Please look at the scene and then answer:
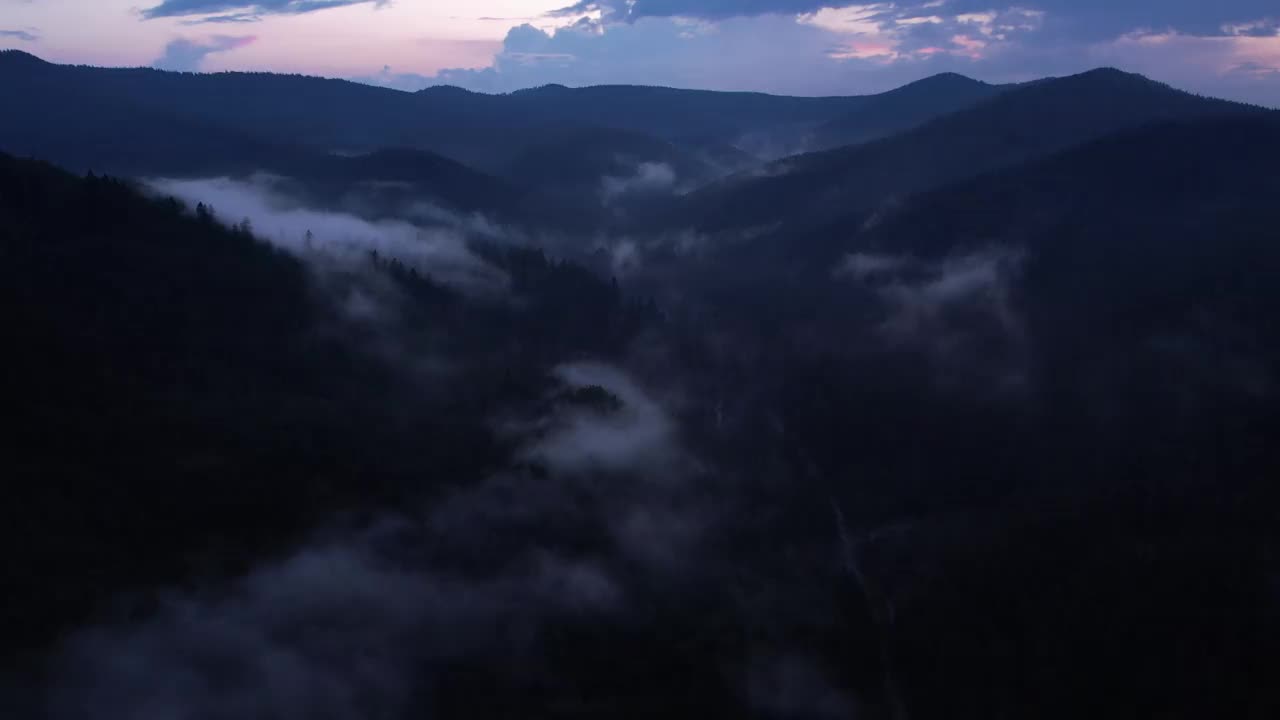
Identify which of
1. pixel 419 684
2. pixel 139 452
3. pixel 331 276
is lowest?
pixel 419 684

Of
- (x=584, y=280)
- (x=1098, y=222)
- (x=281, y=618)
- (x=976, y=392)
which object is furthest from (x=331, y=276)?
(x=1098, y=222)

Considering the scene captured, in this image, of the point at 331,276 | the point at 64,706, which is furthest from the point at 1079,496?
the point at 331,276

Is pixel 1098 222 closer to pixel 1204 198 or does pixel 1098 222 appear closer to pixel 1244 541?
pixel 1204 198

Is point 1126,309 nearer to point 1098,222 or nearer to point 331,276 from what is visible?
point 1098,222

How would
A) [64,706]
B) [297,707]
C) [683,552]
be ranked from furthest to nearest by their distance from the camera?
[683,552] → [297,707] → [64,706]

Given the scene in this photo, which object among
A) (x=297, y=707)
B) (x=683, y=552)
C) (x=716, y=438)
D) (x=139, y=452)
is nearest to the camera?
(x=297, y=707)

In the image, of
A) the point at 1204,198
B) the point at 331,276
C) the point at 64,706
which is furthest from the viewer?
the point at 1204,198

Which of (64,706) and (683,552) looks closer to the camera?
(64,706)

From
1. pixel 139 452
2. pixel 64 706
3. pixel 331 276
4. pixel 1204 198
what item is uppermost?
pixel 1204 198

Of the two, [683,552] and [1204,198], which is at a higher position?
[1204,198]
